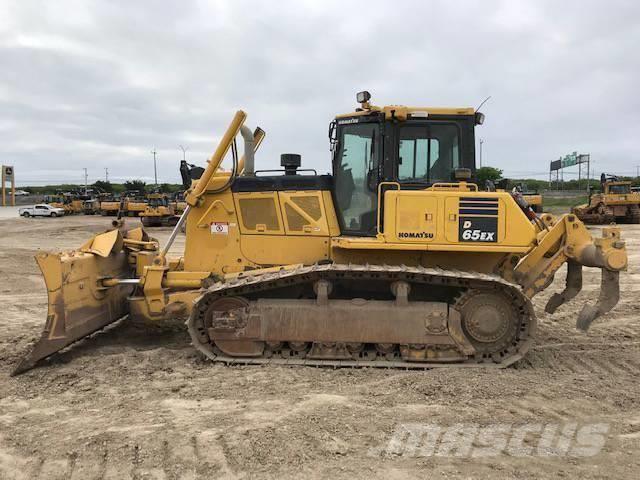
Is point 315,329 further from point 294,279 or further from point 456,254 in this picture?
point 456,254

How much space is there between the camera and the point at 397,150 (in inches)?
236

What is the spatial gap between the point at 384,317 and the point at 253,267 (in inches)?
70.3

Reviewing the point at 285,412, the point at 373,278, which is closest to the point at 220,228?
the point at 373,278

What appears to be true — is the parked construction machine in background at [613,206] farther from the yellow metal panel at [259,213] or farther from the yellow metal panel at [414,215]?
the yellow metal panel at [259,213]

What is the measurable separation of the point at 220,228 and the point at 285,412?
9.21 feet

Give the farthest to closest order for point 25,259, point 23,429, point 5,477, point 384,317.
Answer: point 25,259 → point 384,317 → point 23,429 → point 5,477

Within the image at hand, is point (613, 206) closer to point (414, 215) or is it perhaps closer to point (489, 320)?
point (489, 320)

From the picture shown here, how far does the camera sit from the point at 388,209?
223 inches

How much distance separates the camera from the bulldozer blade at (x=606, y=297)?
18.5 feet

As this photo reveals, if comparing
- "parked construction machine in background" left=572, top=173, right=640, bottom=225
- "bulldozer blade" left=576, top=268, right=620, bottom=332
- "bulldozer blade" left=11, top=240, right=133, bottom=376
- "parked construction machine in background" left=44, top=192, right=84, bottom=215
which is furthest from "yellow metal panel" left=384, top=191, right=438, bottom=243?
"parked construction machine in background" left=44, top=192, right=84, bottom=215

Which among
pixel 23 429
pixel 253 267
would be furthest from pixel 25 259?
pixel 23 429

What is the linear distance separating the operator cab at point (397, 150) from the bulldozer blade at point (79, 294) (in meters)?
3.12

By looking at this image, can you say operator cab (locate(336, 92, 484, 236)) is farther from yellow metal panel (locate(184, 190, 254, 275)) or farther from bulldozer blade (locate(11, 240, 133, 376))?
bulldozer blade (locate(11, 240, 133, 376))

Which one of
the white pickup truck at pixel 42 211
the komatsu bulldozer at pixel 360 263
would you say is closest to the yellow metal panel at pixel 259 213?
the komatsu bulldozer at pixel 360 263
